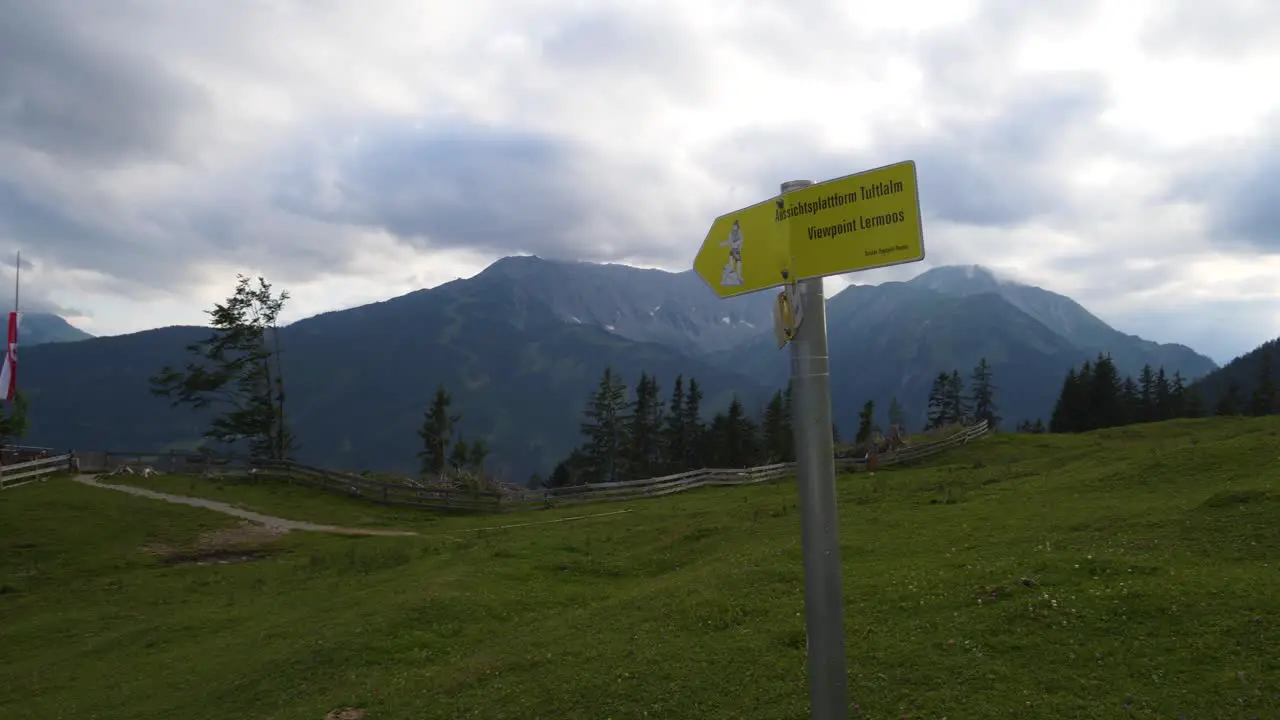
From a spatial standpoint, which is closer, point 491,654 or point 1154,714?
point 1154,714

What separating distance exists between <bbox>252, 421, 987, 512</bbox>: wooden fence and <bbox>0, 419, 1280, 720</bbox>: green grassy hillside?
1182 cm

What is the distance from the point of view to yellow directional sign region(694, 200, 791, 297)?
13.3 ft

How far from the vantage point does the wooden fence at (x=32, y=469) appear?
106 ft

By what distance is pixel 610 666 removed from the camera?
9.41 m

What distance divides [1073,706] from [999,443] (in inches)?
1586

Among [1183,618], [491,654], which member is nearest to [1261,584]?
[1183,618]

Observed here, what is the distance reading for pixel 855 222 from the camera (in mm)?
3760

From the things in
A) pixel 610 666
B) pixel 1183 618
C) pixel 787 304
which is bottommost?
pixel 610 666

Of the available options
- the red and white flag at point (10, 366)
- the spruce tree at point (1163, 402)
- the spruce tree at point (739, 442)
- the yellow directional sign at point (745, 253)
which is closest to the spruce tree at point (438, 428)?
the spruce tree at point (739, 442)

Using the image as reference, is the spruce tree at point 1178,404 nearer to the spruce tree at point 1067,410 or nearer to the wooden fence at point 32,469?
the spruce tree at point 1067,410

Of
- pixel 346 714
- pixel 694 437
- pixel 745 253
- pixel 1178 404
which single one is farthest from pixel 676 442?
pixel 745 253

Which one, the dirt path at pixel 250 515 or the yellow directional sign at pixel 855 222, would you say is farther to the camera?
the dirt path at pixel 250 515

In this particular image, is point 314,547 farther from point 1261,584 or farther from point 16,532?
point 1261,584

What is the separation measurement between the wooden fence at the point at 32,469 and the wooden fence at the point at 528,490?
8835 mm
